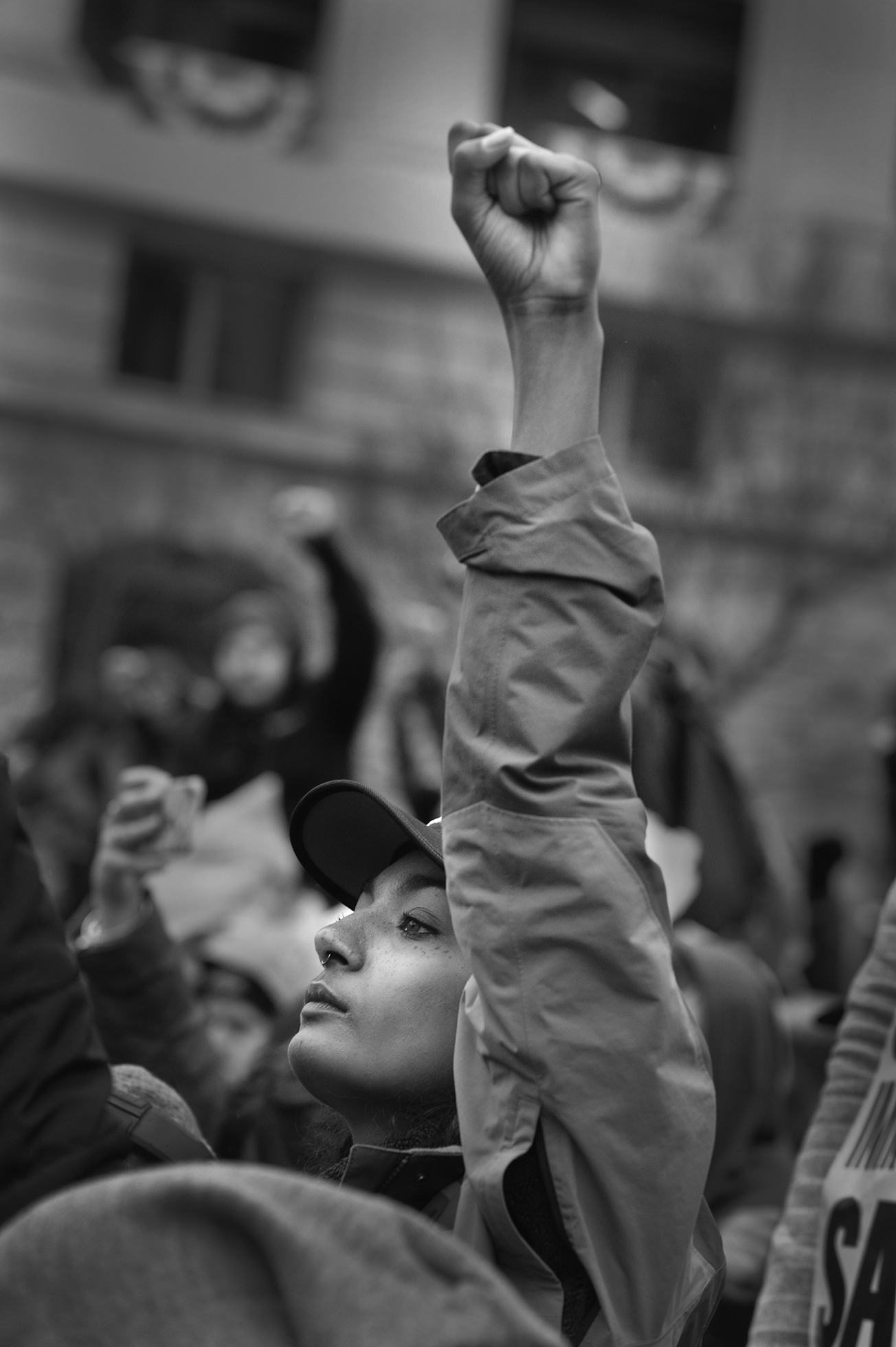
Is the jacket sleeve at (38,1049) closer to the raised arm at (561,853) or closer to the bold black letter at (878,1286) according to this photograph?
the raised arm at (561,853)

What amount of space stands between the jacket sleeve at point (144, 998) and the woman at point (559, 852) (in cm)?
113

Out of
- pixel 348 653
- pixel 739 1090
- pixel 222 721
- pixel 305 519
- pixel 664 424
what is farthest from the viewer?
pixel 664 424

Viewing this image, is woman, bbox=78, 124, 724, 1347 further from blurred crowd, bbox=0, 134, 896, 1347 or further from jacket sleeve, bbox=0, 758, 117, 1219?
jacket sleeve, bbox=0, 758, 117, 1219

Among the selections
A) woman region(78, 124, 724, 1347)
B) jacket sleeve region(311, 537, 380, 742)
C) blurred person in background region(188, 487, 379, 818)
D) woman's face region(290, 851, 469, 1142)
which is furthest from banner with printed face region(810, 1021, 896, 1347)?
jacket sleeve region(311, 537, 380, 742)

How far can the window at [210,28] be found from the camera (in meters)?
18.8

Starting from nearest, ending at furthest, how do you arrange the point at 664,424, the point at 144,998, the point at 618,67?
the point at 144,998, the point at 664,424, the point at 618,67

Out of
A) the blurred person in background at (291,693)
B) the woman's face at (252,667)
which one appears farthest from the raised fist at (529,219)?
the woman's face at (252,667)

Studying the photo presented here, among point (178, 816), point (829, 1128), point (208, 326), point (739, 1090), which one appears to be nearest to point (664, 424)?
point (208, 326)

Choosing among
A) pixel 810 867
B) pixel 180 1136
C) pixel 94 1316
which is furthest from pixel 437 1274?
pixel 810 867

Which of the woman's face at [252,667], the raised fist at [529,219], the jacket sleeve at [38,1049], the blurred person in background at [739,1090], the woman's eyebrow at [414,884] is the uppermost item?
the raised fist at [529,219]

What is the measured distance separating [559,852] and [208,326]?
1818 cm

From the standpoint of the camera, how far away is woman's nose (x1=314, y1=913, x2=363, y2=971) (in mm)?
2004

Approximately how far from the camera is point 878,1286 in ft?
7.16

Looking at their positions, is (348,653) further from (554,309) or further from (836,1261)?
(554,309)
